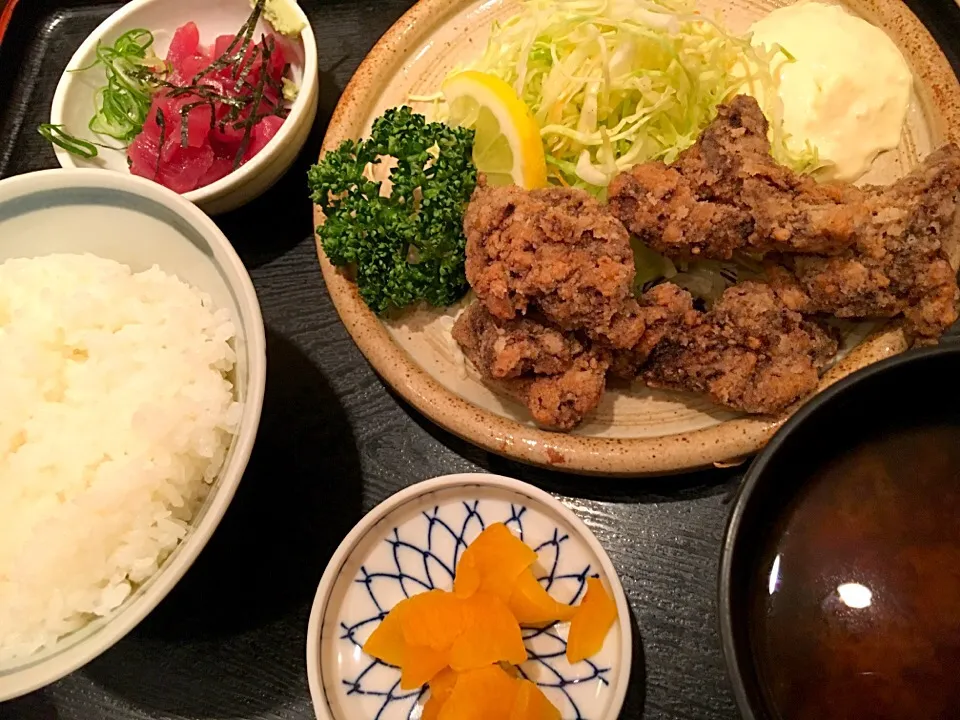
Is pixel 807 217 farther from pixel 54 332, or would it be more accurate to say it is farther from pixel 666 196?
pixel 54 332

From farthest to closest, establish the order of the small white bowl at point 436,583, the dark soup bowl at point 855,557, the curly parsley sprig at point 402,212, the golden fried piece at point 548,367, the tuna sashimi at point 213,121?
the tuna sashimi at point 213,121 → the curly parsley sprig at point 402,212 → the golden fried piece at point 548,367 → the small white bowl at point 436,583 → the dark soup bowl at point 855,557

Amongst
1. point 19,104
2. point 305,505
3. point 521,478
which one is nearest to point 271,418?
point 305,505

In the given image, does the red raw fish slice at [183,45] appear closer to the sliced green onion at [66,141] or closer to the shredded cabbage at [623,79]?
the sliced green onion at [66,141]

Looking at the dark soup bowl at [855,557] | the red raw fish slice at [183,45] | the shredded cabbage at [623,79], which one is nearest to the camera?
the dark soup bowl at [855,557]

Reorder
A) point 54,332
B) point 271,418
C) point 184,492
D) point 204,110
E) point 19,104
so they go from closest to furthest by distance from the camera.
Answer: point 184,492, point 54,332, point 271,418, point 204,110, point 19,104

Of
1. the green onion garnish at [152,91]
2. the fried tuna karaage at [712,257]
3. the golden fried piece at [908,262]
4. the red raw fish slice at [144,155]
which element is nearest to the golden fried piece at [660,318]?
the fried tuna karaage at [712,257]

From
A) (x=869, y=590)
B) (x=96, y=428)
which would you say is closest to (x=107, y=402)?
(x=96, y=428)
